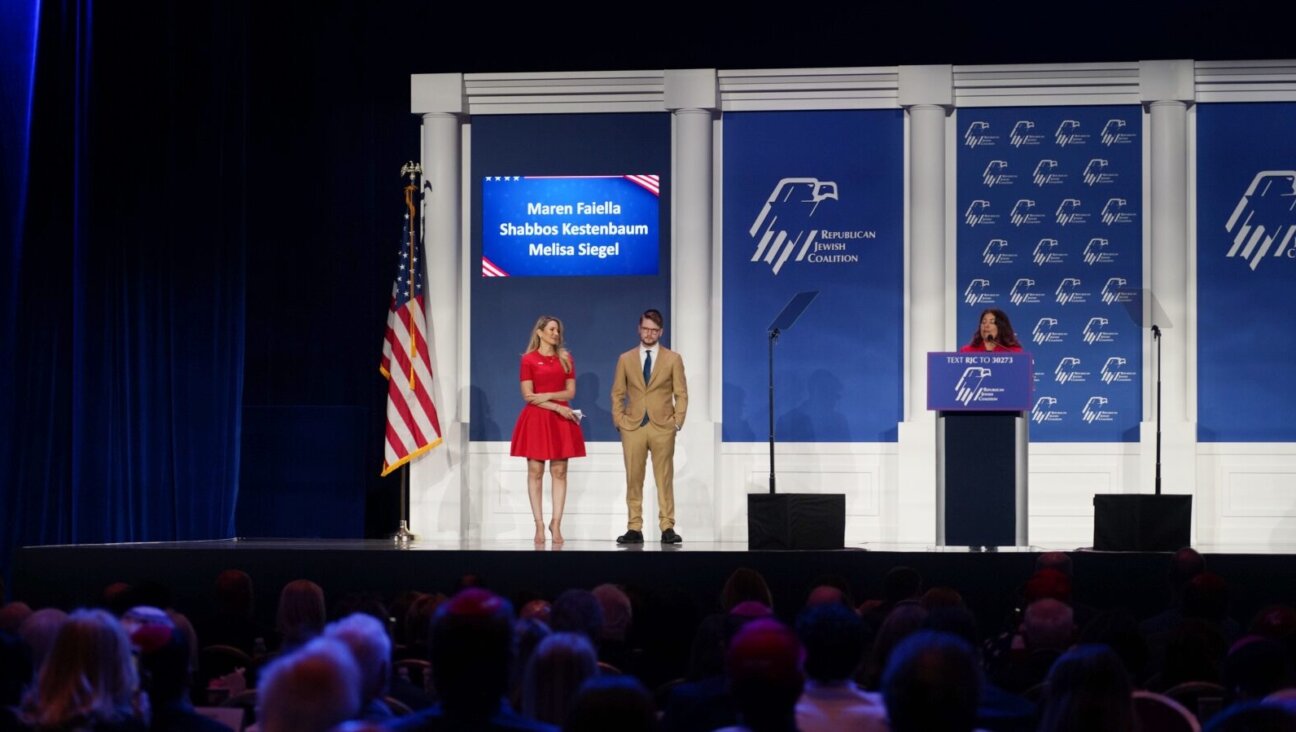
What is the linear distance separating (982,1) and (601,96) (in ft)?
9.63

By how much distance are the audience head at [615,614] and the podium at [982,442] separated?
14.9 ft

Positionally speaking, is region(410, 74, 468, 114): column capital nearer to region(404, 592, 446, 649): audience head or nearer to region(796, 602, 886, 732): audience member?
region(404, 592, 446, 649): audience head

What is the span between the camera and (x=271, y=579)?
8352mm

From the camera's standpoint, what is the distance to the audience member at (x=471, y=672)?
2.73 meters

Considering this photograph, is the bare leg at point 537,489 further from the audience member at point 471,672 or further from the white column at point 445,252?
the audience member at point 471,672

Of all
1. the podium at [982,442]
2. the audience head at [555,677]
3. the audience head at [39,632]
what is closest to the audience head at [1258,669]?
the audience head at [555,677]

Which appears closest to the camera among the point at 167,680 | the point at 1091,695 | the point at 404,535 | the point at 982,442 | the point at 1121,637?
the point at 1091,695

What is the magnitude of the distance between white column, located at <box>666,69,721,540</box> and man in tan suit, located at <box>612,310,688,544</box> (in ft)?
2.67

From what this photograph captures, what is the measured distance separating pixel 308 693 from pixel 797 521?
6.26 meters

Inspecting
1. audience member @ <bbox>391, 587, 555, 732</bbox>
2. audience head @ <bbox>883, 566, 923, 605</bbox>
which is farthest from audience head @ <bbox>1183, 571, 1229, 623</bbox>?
audience member @ <bbox>391, 587, 555, 732</bbox>

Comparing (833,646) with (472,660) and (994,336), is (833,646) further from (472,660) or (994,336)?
(994,336)

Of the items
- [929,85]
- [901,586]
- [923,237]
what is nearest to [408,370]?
[923,237]

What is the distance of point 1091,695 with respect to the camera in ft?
9.02

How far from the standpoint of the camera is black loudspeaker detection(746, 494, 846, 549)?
8.59 metres
